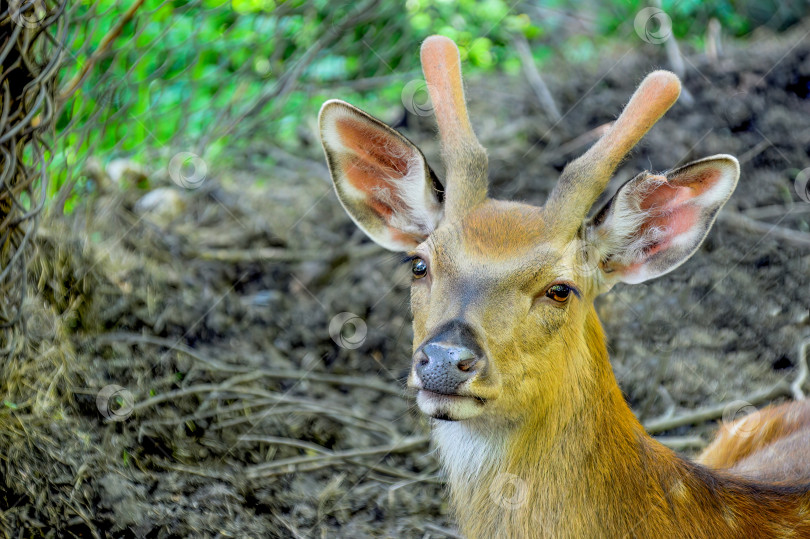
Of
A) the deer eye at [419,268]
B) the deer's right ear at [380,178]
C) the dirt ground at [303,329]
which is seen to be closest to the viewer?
the deer eye at [419,268]

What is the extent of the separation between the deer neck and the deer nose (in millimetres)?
438

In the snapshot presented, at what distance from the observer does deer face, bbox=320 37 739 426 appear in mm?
3186

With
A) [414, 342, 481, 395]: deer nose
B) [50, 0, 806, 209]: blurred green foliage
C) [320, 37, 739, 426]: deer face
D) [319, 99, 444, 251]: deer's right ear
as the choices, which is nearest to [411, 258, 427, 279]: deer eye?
[320, 37, 739, 426]: deer face

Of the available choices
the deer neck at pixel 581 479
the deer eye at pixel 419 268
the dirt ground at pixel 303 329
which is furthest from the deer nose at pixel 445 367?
the dirt ground at pixel 303 329

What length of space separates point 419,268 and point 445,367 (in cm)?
72

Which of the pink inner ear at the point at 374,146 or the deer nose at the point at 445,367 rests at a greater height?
the pink inner ear at the point at 374,146

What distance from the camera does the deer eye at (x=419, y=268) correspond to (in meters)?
3.62

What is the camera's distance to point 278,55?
692cm

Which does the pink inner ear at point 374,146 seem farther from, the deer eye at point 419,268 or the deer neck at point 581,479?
the deer neck at point 581,479

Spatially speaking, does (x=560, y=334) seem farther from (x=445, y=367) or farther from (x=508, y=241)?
(x=445, y=367)

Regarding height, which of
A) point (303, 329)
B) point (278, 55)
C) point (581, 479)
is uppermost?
point (581, 479)

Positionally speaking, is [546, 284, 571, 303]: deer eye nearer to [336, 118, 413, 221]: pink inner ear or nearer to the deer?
the deer

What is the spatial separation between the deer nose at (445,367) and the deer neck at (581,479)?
1.44ft

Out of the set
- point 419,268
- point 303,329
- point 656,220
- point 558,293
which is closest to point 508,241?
point 558,293
